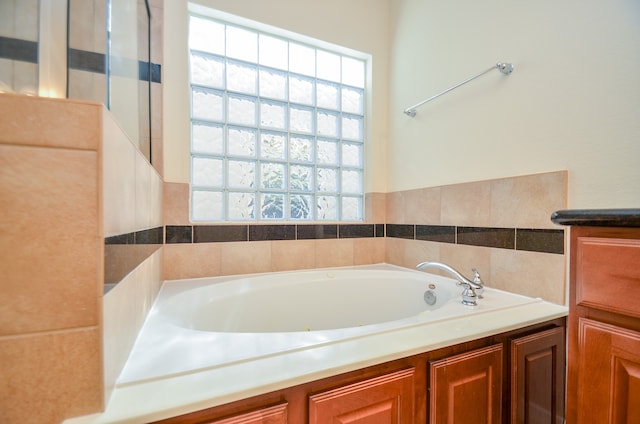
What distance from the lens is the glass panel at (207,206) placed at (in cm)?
163

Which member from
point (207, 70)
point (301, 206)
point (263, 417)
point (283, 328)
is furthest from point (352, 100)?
point (263, 417)

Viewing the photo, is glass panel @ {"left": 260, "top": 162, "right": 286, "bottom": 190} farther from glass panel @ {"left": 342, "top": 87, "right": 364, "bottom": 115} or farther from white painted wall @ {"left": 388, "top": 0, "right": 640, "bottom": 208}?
white painted wall @ {"left": 388, "top": 0, "right": 640, "bottom": 208}

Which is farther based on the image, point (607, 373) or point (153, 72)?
point (153, 72)

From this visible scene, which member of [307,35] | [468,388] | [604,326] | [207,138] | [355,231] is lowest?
[468,388]

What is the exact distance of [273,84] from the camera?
1818 millimetres

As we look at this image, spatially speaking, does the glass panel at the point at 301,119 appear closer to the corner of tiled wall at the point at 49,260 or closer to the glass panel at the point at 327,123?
the glass panel at the point at 327,123

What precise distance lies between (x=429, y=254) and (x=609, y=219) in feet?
3.68

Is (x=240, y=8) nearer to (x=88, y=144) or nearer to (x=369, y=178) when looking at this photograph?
(x=369, y=178)

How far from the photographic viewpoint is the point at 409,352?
71 cm

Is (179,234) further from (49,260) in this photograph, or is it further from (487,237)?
(487,237)

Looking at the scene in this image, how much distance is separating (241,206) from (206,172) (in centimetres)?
29

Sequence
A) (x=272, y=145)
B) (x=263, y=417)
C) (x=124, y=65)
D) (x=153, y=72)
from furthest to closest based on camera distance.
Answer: (x=272, y=145) < (x=153, y=72) < (x=124, y=65) < (x=263, y=417)

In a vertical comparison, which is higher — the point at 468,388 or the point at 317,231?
the point at 317,231

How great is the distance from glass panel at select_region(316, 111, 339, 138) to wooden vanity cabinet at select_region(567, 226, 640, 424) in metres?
1.56
